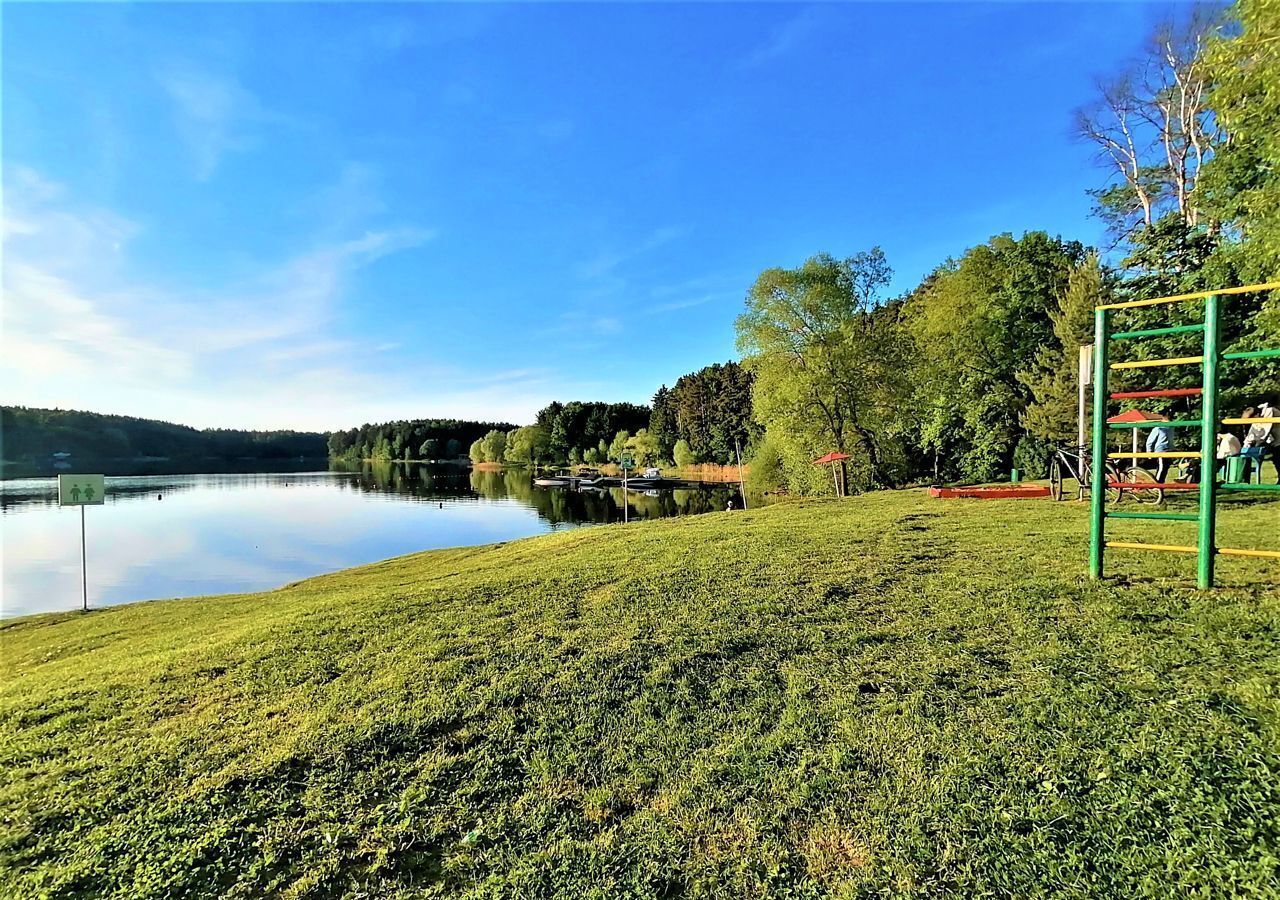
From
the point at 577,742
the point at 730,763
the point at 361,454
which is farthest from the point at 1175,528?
the point at 361,454

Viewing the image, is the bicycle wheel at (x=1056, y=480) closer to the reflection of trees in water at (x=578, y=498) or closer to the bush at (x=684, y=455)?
the reflection of trees in water at (x=578, y=498)

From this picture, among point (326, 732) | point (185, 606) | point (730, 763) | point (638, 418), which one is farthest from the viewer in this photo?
point (638, 418)

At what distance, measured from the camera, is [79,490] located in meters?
15.8

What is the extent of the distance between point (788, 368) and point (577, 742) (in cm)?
2658

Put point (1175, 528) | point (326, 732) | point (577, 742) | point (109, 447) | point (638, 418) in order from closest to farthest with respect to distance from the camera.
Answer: point (577, 742), point (326, 732), point (1175, 528), point (109, 447), point (638, 418)

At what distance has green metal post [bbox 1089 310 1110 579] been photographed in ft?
18.7

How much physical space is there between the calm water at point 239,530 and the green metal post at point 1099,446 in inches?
974

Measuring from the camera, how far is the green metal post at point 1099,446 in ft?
18.7

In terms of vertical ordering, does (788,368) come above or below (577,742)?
above

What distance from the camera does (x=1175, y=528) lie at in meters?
8.39

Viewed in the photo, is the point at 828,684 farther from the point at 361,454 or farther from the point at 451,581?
the point at 361,454

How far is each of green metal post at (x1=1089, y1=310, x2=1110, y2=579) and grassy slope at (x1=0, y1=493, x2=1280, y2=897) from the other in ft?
1.37

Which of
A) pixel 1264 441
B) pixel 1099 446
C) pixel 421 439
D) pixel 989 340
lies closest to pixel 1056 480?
pixel 1264 441

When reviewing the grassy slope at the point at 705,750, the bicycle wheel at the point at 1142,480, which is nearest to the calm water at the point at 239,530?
the grassy slope at the point at 705,750
